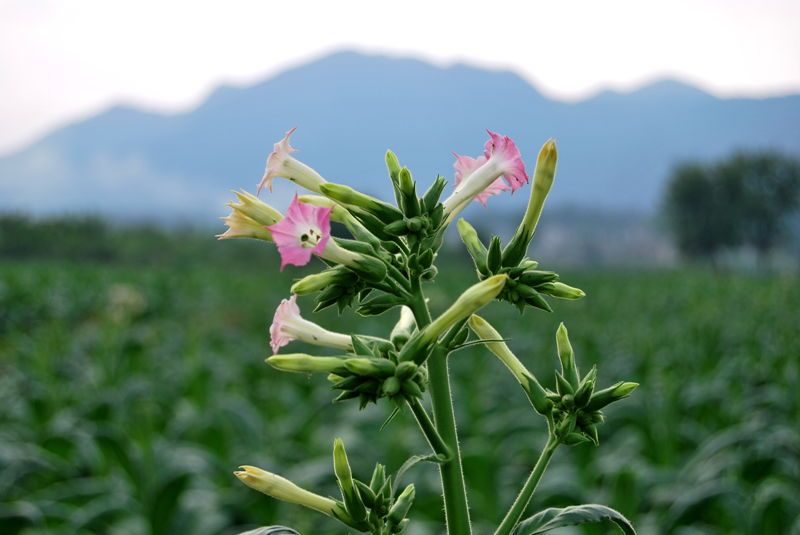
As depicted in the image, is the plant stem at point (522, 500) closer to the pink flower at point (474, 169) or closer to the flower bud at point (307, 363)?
the flower bud at point (307, 363)

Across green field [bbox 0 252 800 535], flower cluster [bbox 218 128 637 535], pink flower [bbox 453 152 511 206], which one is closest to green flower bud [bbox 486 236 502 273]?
flower cluster [bbox 218 128 637 535]

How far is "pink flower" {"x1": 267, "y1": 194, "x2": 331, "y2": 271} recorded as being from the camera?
1.12m

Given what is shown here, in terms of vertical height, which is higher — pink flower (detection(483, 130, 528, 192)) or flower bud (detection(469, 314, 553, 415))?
pink flower (detection(483, 130, 528, 192))

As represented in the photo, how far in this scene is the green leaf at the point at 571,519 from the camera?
1154 mm

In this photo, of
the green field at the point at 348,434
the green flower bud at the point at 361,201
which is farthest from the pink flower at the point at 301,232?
the green field at the point at 348,434

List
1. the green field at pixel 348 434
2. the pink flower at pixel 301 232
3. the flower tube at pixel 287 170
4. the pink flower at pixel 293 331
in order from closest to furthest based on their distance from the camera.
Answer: the pink flower at pixel 301 232 → the pink flower at pixel 293 331 → the flower tube at pixel 287 170 → the green field at pixel 348 434

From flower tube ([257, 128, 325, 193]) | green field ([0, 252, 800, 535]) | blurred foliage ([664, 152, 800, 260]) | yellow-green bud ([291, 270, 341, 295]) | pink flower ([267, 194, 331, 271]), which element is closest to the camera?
pink flower ([267, 194, 331, 271])

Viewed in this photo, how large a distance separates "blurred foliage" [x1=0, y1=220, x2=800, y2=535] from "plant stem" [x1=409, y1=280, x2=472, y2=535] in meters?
3.30

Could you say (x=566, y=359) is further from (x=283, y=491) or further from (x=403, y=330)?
(x=283, y=491)

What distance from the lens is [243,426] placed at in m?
7.48

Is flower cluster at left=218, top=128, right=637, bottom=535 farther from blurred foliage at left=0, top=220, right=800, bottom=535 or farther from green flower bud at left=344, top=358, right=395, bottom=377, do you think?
blurred foliage at left=0, top=220, right=800, bottom=535

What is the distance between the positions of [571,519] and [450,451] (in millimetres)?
198

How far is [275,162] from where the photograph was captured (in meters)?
1.46

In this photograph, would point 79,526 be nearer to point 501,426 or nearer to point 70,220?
point 501,426
